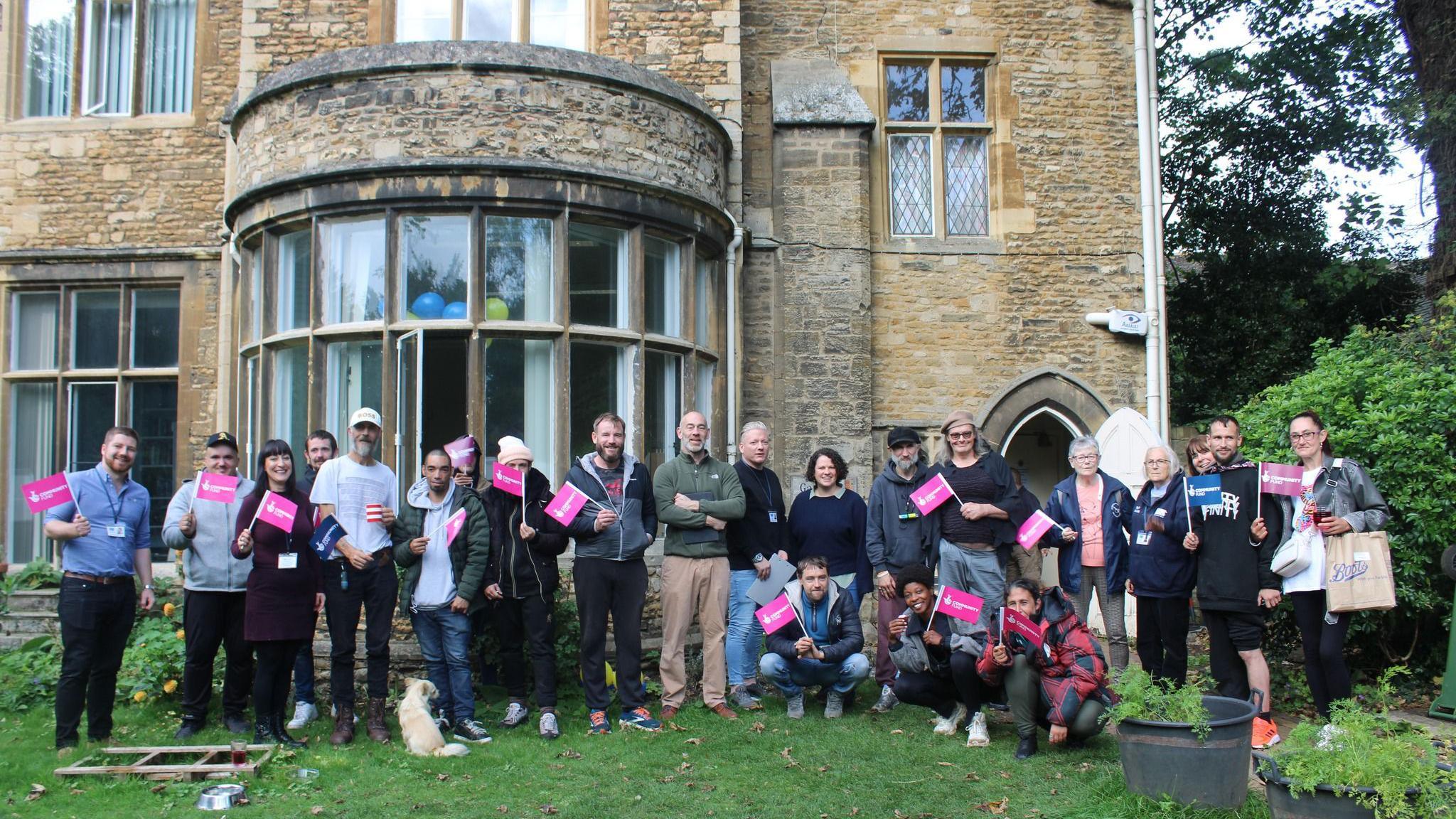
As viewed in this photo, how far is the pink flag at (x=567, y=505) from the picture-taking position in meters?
6.75

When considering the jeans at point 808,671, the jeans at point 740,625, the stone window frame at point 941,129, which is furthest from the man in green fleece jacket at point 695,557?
the stone window frame at point 941,129

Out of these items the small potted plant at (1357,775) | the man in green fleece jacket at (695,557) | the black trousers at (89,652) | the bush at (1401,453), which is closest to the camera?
the small potted plant at (1357,775)

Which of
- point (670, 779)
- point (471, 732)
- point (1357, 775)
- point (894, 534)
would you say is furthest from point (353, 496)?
point (1357, 775)

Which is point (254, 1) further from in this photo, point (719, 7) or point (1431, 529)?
point (1431, 529)

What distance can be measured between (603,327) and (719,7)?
3502 mm

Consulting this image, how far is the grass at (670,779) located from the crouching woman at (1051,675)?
17cm

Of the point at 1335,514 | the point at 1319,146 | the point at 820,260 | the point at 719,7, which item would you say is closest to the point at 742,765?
the point at 1335,514

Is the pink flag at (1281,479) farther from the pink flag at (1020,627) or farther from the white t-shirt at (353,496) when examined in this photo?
the white t-shirt at (353,496)

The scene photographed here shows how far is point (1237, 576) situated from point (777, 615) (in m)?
2.55

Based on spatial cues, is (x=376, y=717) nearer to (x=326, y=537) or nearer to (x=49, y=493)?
(x=326, y=537)

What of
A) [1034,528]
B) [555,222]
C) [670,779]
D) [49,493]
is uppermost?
[555,222]

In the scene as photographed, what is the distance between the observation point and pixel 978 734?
21.0 ft

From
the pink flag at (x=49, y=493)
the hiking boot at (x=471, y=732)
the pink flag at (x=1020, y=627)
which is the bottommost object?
the hiking boot at (x=471, y=732)

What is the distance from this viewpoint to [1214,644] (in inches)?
255
